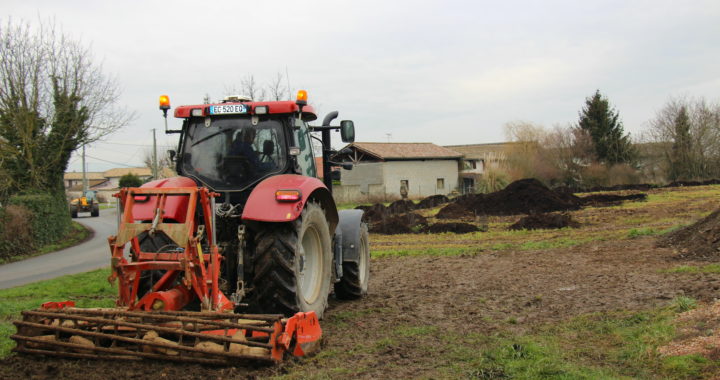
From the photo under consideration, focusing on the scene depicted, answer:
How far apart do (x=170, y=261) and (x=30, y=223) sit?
19535 millimetres

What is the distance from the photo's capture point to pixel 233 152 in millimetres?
6629

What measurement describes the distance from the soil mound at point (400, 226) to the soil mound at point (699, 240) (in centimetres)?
952

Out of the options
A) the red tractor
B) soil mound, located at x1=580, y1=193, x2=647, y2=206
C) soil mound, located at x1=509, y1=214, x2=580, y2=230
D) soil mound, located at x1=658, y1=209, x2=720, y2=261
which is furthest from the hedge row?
soil mound, located at x1=580, y1=193, x2=647, y2=206

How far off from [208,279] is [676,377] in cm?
368

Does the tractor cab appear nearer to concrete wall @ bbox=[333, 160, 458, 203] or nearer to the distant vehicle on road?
the distant vehicle on road

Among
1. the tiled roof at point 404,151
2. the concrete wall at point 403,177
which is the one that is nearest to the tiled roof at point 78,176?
the tiled roof at point 404,151

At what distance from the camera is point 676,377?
4.47 meters

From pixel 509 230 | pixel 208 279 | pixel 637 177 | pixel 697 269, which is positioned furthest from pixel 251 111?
pixel 637 177

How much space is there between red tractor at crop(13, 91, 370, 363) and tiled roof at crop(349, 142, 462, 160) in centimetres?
4043

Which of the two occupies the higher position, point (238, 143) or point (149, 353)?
point (238, 143)

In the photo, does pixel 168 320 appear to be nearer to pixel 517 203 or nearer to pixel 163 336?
pixel 163 336

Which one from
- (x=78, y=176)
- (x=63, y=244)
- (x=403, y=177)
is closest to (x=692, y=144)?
(x=403, y=177)

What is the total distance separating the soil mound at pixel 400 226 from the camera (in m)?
21.1

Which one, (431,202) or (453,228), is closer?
(453,228)
